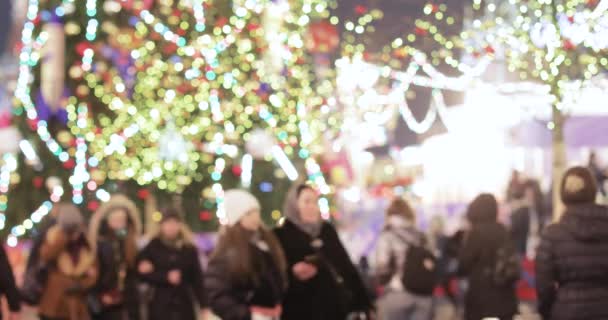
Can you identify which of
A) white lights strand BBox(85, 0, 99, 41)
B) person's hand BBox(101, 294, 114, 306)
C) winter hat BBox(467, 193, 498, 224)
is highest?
white lights strand BBox(85, 0, 99, 41)

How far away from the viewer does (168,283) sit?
12.4 m

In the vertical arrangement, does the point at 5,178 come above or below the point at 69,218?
above

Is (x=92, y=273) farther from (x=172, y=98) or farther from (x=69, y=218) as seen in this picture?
(x=172, y=98)

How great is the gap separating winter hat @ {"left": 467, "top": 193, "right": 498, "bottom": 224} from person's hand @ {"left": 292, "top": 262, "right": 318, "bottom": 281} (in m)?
2.51

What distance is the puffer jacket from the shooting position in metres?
12.1

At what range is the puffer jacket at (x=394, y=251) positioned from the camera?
12.1 meters

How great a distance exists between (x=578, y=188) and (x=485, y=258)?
10.3ft

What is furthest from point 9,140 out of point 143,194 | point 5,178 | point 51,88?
point 143,194

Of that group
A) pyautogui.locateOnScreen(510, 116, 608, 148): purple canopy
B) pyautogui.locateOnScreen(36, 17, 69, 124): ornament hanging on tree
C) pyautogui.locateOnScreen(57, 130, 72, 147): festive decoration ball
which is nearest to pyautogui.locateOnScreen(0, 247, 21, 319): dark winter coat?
pyautogui.locateOnScreen(57, 130, 72, 147): festive decoration ball

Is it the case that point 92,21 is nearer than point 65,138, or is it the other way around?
point 65,138

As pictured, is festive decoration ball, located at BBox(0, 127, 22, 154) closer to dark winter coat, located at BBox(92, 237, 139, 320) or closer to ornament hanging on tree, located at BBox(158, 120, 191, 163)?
ornament hanging on tree, located at BBox(158, 120, 191, 163)

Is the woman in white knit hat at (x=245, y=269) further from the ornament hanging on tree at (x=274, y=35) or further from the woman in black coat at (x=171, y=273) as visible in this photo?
the ornament hanging on tree at (x=274, y=35)

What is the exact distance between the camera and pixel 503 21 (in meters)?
18.4

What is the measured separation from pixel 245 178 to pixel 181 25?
2.30 m
